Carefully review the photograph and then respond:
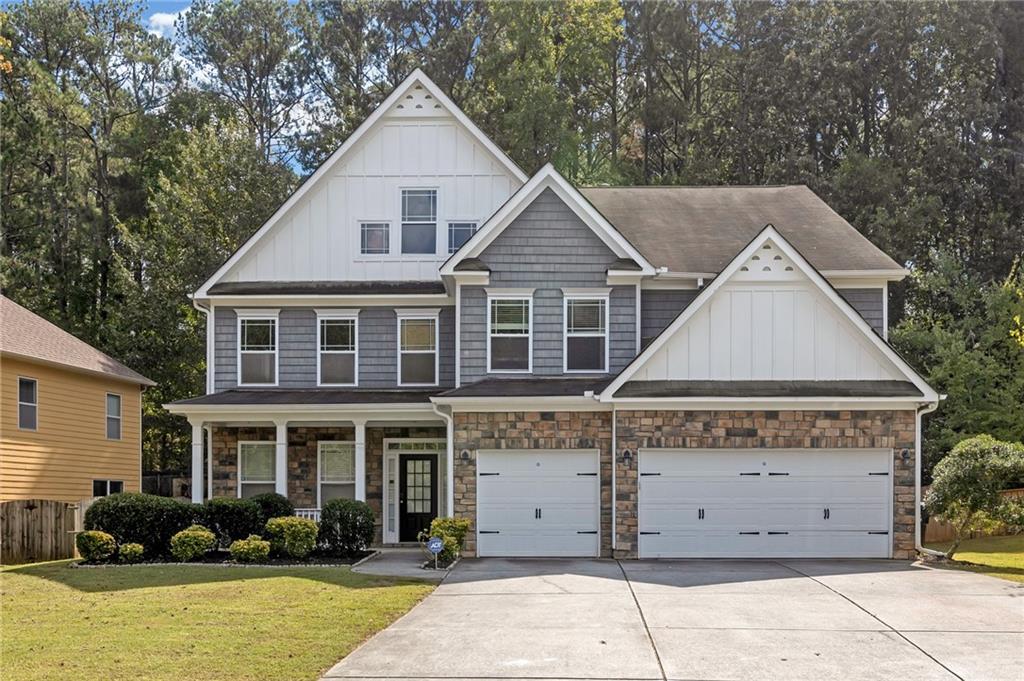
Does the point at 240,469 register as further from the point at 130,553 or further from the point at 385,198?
the point at 385,198

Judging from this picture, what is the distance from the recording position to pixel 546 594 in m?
14.2

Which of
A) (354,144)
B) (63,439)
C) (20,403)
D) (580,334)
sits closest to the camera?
(580,334)

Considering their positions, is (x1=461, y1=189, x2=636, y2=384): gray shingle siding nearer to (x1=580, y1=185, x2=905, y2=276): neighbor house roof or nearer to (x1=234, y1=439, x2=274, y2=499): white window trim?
(x1=580, y1=185, x2=905, y2=276): neighbor house roof

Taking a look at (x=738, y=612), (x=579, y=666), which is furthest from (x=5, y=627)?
(x=738, y=612)

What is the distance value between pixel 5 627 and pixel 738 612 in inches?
323

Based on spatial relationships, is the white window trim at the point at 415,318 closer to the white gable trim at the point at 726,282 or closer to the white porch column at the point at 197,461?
the white porch column at the point at 197,461

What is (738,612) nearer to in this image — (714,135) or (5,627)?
(5,627)

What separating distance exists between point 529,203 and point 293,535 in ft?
25.3

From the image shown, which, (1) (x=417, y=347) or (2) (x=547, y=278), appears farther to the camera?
(1) (x=417, y=347)

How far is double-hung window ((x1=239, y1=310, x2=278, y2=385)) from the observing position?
23.0 metres

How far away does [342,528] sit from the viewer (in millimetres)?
18672

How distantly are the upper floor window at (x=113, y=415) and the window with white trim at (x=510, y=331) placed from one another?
1219cm

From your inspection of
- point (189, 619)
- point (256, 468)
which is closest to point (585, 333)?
point (256, 468)

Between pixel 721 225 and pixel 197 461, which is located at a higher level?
pixel 721 225
